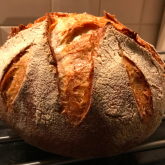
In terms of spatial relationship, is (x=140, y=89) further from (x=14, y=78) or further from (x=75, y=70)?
(x=14, y=78)

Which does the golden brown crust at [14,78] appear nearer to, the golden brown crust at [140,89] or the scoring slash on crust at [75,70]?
the scoring slash on crust at [75,70]

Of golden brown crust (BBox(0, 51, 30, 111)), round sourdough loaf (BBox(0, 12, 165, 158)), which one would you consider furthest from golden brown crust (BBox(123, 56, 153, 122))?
golden brown crust (BBox(0, 51, 30, 111))

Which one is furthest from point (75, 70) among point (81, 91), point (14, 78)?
point (14, 78)

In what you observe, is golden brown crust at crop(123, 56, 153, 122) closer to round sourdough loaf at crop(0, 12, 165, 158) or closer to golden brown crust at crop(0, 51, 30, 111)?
round sourdough loaf at crop(0, 12, 165, 158)

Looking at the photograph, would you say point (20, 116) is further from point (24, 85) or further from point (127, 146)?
point (127, 146)

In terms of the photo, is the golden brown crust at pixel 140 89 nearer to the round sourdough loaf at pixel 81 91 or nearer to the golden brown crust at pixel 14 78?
the round sourdough loaf at pixel 81 91

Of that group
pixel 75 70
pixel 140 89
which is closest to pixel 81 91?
pixel 75 70

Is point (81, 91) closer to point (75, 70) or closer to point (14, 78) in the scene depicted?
point (75, 70)

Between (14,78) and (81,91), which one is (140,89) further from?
(14,78)

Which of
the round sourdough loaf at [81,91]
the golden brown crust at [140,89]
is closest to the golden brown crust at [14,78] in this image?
the round sourdough loaf at [81,91]
